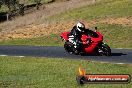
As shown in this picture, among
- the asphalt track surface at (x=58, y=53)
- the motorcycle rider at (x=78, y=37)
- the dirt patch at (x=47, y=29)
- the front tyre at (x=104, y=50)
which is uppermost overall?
the motorcycle rider at (x=78, y=37)

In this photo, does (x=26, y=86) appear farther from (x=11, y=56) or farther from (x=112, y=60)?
(x=11, y=56)

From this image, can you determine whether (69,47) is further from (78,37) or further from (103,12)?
(103,12)

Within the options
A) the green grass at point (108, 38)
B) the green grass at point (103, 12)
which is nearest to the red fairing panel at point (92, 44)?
the green grass at point (108, 38)

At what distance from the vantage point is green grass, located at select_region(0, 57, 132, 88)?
14508 millimetres

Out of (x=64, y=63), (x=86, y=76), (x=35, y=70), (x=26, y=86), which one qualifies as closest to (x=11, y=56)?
(x=64, y=63)

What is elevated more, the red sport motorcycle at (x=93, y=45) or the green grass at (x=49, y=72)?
the green grass at (x=49, y=72)

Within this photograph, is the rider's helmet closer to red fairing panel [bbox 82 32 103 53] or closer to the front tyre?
red fairing panel [bbox 82 32 103 53]

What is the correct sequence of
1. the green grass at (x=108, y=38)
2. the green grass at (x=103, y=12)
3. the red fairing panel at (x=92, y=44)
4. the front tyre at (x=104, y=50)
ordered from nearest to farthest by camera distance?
the front tyre at (x=104, y=50), the red fairing panel at (x=92, y=44), the green grass at (x=108, y=38), the green grass at (x=103, y=12)

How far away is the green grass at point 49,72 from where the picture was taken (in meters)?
14.5

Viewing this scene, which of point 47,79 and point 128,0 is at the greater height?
point 47,79

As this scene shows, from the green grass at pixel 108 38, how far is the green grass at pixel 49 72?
38.4 ft

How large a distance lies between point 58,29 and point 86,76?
29177 mm

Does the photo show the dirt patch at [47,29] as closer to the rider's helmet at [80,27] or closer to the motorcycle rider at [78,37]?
the motorcycle rider at [78,37]

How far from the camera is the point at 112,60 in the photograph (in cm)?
2228
